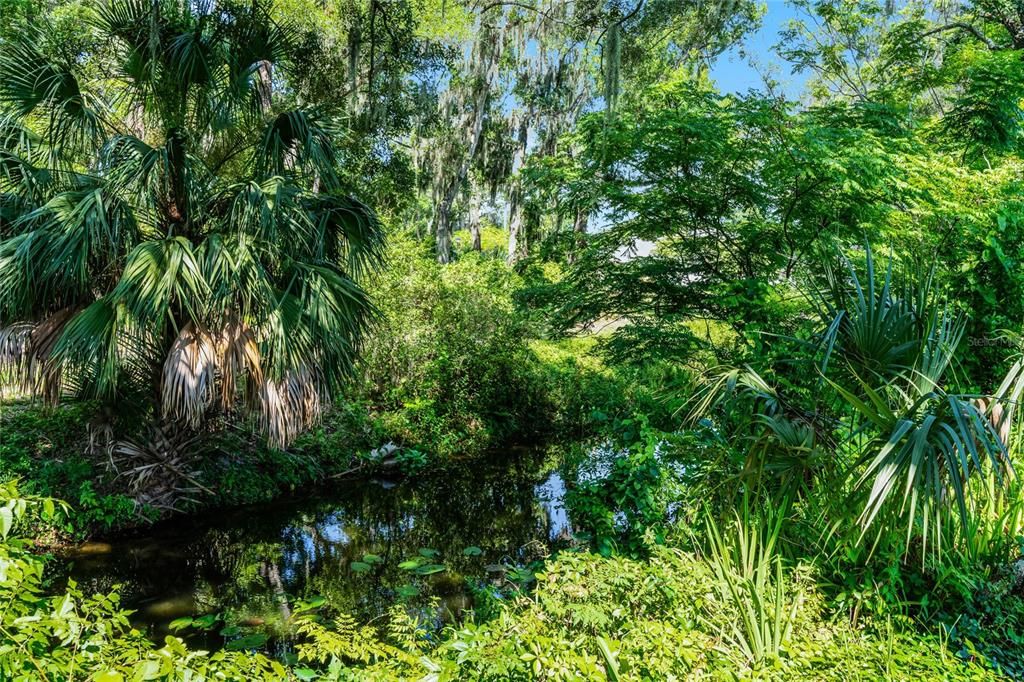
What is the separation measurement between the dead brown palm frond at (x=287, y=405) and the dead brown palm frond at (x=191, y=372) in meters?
0.47

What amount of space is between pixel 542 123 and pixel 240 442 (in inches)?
634

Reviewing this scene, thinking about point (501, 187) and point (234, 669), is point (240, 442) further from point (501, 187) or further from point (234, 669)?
point (501, 187)

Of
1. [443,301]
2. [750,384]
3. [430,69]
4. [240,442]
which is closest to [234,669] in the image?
[750,384]

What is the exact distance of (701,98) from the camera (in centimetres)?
720

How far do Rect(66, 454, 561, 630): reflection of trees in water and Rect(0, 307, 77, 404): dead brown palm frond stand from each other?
1.78 meters

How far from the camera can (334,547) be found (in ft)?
21.3

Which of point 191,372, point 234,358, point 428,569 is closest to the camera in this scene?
point 191,372

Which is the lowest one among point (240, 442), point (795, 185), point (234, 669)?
point (240, 442)

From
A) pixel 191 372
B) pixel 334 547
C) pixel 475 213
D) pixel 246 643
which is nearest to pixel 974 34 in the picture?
pixel 334 547

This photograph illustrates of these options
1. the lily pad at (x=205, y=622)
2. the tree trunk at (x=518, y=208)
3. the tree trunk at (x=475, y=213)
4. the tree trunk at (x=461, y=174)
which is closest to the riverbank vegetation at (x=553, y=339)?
the lily pad at (x=205, y=622)

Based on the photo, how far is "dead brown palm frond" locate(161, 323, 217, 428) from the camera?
5.33 m

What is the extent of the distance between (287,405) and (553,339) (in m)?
4.32

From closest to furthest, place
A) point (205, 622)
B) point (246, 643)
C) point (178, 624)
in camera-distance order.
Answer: point (178, 624), point (246, 643), point (205, 622)

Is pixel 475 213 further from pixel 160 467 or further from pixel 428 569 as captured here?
pixel 428 569
